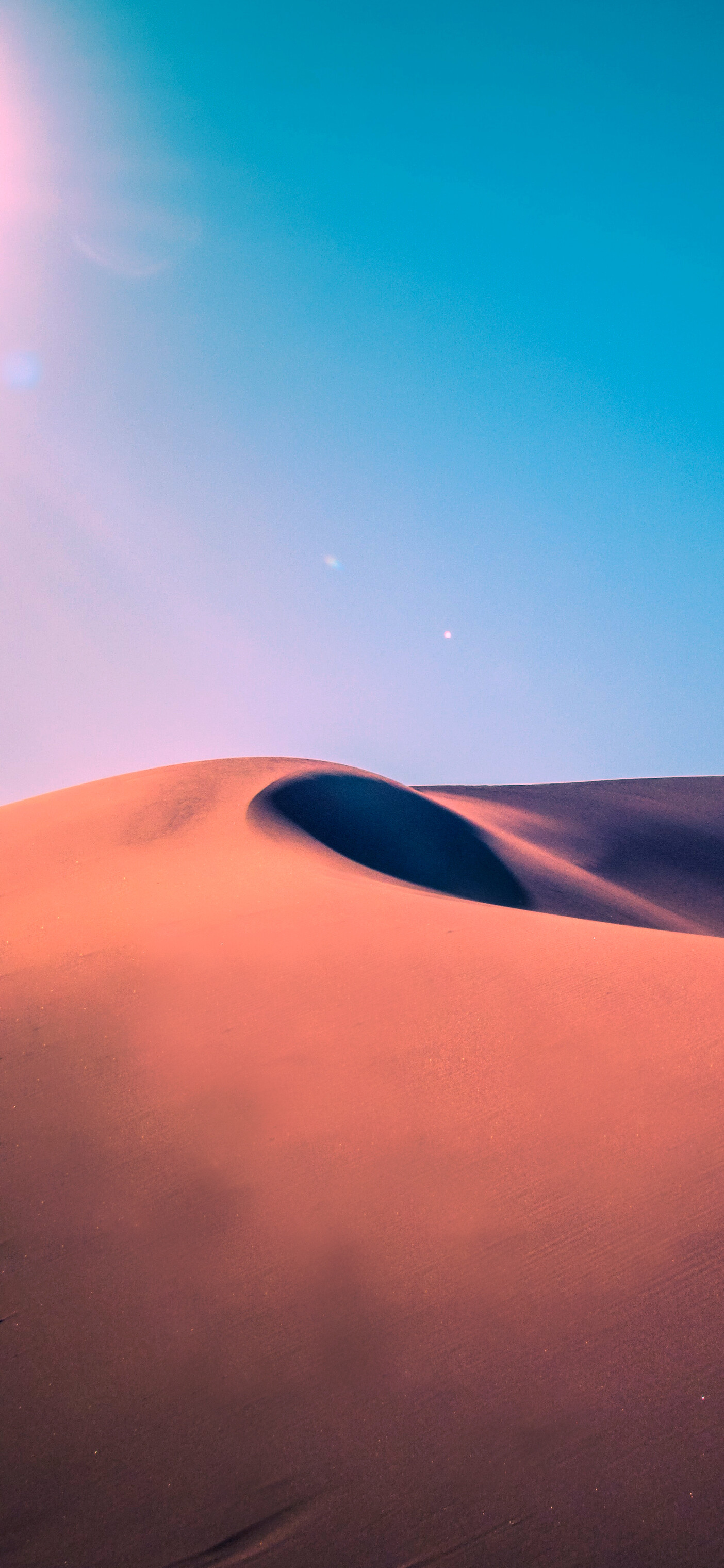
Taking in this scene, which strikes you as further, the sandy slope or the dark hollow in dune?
the dark hollow in dune

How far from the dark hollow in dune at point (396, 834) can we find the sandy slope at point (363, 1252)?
7.77m

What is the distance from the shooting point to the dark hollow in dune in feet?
46.1

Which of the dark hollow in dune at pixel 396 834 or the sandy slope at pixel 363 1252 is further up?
the dark hollow in dune at pixel 396 834

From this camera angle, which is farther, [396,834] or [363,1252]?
[396,834]

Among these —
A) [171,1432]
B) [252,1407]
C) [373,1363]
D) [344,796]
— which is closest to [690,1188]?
[373,1363]

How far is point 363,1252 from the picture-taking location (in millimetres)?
3105

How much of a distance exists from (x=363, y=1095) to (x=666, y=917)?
45.8 ft

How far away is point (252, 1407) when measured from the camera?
2594mm

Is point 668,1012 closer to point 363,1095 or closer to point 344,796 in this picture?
point 363,1095

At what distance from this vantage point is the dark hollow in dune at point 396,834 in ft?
46.1

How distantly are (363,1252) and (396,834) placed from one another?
13.2 m

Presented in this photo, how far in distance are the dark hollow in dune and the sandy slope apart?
7.77 meters

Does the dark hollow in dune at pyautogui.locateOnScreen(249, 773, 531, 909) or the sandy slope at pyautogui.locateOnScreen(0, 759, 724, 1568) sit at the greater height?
the dark hollow in dune at pyautogui.locateOnScreen(249, 773, 531, 909)

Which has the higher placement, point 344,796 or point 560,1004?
point 344,796
